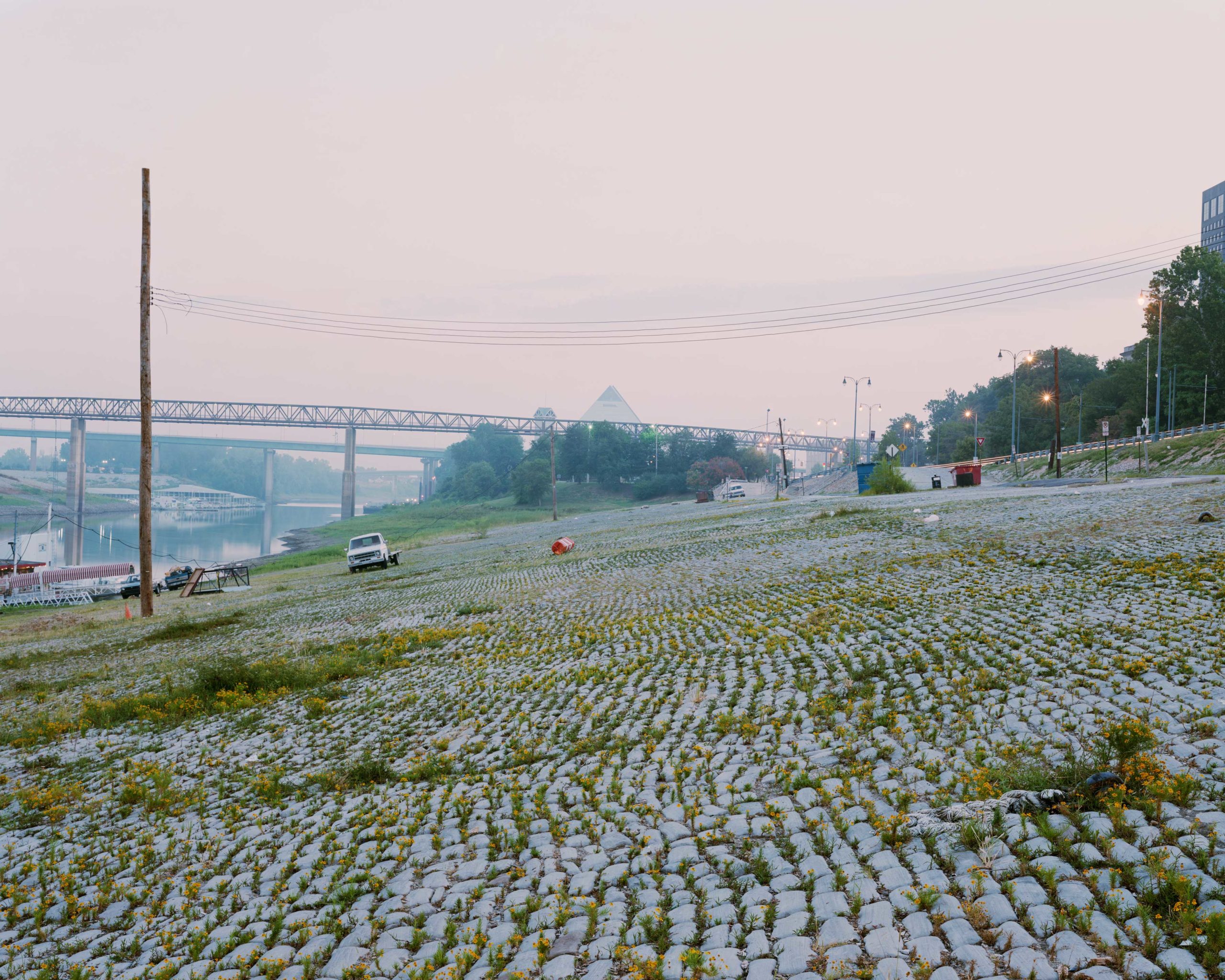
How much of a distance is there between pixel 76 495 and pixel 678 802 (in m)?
129

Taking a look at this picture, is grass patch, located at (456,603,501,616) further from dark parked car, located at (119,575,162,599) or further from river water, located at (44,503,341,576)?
river water, located at (44,503,341,576)

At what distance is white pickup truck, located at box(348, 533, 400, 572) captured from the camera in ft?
124

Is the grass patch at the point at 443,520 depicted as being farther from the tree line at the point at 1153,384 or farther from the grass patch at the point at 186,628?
the tree line at the point at 1153,384

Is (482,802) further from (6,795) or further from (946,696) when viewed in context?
(6,795)

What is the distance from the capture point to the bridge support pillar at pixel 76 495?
267ft

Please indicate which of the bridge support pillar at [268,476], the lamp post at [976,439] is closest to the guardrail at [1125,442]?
the lamp post at [976,439]

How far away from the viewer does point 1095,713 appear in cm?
691

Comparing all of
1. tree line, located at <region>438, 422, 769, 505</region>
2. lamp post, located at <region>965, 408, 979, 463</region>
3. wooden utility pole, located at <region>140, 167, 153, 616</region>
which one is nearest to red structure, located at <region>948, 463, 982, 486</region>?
lamp post, located at <region>965, 408, 979, 463</region>

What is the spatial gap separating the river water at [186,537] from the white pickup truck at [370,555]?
2576 centimetres

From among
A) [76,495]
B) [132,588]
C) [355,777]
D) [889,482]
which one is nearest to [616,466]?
[76,495]

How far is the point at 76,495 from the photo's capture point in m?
107

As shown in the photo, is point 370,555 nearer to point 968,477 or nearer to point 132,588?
point 132,588

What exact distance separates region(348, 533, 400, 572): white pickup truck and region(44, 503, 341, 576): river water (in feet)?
84.5

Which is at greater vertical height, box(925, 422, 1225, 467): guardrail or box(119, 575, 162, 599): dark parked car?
box(925, 422, 1225, 467): guardrail
